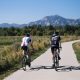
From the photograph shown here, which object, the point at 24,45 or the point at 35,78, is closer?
the point at 35,78

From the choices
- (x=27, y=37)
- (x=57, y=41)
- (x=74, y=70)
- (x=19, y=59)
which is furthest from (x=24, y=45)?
(x=19, y=59)

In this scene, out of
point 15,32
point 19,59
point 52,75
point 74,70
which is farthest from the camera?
point 15,32

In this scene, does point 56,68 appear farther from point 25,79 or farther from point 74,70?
point 25,79

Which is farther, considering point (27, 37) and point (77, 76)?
point (27, 37)

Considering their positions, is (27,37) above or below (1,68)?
above

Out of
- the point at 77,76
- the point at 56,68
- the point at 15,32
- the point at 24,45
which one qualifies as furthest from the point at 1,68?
the point at 15,32

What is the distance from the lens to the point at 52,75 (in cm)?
1447

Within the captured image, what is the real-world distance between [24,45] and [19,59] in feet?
18.9

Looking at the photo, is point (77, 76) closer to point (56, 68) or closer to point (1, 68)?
point (56, 68)

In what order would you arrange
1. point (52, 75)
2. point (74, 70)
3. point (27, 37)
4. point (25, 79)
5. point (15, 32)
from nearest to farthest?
point (25, 79) < point (52, 75) < point (74, 70) < point (27, 37) < point (15, 32)

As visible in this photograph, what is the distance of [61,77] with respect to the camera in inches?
542

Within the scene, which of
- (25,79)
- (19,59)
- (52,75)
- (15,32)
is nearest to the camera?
(25,79)

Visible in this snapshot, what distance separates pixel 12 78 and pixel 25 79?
25.0 inches

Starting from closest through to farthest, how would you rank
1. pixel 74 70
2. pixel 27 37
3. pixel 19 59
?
pixel 74 70
pixel 27 37
pixel 19 59
